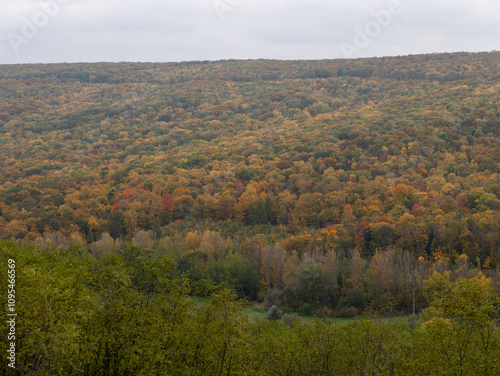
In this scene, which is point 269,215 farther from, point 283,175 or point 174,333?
point 174,333

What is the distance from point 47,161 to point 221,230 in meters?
54.4

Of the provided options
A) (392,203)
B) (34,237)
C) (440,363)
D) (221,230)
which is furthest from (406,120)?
(440,363)

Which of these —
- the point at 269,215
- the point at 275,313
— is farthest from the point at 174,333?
the point at 269,215

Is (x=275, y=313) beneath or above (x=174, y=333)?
beneath

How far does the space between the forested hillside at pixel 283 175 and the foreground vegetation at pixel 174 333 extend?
10154mm

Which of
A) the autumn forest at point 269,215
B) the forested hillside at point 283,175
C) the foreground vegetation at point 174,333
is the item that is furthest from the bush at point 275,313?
the foreground vegetation at point 174,333

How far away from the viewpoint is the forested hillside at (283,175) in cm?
5331

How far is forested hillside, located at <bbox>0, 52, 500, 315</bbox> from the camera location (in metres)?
53.3

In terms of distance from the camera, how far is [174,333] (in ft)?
48.1

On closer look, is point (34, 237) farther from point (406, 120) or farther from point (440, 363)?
point (406, 120)

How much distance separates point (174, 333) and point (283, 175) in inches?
2795

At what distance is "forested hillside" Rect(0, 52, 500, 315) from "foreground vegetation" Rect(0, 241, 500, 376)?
10154mm

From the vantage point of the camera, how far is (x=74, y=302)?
13484 mm

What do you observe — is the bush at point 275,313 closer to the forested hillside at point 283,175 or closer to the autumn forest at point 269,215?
the autumn forest at point 269,215
